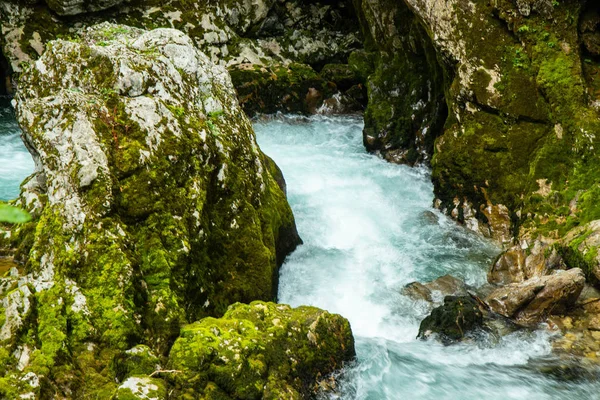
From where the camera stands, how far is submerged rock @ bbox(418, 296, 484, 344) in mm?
7008

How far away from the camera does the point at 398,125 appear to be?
565 inches

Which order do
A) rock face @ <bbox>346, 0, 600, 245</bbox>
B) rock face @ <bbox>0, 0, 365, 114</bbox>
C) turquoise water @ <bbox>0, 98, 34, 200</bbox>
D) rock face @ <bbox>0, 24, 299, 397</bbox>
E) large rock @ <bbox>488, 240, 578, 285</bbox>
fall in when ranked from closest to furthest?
rock face @ <bbox>0, 24, 299, 397</bbox>
large rock @ <bbox>488, 240, 578, 285</bbox>
rock face @ <bbox>346, 0, 600, 245</bbox>
turquoise water @ <bbox>0, 98, 34, 200</bbox>
rock face @ <bbox>0, 0, 365, 114</bbox>

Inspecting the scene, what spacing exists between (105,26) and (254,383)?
7052 mm

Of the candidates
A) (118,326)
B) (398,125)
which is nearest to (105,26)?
(118,326)

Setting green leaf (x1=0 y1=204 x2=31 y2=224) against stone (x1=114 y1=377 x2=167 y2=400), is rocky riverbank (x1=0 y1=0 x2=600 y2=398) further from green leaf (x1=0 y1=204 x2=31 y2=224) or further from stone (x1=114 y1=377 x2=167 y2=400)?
green leaf (x1=0 y1=204 x2=31 y2=224)

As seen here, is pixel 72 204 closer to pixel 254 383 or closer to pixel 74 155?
pixel 74 155

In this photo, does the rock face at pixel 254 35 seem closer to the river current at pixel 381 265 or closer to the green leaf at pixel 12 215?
the river current at pixel 381 265

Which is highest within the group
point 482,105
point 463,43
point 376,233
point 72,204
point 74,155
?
point 463,43

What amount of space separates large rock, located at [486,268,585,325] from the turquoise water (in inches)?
385

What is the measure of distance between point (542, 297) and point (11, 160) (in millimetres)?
12531

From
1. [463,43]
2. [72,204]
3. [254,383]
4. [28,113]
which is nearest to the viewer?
[254,383]

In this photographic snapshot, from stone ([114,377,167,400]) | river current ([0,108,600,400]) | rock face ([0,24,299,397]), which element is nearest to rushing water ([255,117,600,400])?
river current ([0,108,600,400])

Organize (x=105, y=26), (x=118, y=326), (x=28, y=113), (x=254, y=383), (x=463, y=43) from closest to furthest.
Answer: (x=254, y=383) < (x=118, y=326) < (x=28, y=113) < (x=105, y=26) < (x=463, y=43)

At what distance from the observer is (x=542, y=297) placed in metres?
7.32
